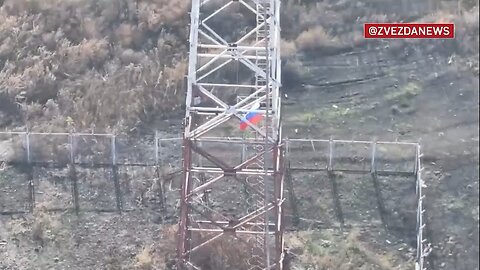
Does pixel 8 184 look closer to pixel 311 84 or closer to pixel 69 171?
pixel 69 171

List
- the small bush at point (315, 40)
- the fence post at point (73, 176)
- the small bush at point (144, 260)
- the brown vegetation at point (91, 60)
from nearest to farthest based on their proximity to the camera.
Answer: the small bush at point (144, 260) < the fence post at point (73, 176) < the brown vegetation at point (91, 60) < the small bush at point (315, 40)

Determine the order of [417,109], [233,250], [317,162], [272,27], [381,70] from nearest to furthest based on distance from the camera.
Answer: [272,27]
[233,250]
[317,162]
[417,109]
[381,70]

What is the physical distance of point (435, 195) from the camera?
61.4ft

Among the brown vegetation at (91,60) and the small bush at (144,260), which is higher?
the brown vegetation at (91,60)

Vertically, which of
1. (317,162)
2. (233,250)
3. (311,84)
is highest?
(311,84)

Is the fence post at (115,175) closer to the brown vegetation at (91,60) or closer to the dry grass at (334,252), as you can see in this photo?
the brown vegetation at (91,60)

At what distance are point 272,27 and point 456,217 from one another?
209 inches

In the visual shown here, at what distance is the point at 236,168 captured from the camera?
15773 mm

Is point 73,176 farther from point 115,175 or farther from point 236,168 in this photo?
point 236,168

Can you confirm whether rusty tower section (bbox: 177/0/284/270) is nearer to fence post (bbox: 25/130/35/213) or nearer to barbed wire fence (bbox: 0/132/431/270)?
barbed wire fence (bbox: 0/132/431/270)

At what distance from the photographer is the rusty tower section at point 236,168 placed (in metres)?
15.4

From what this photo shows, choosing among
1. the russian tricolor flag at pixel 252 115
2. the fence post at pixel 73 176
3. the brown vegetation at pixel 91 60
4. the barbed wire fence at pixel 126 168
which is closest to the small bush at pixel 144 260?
the barbed wire fence at pixel 126 168

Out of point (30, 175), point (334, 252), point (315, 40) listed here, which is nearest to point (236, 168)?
point (334, 252)

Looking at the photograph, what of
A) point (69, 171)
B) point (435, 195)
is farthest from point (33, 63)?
point (435, 195)
